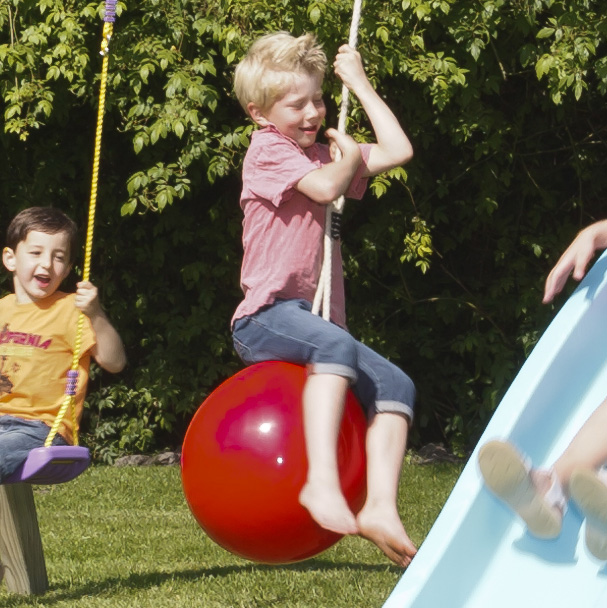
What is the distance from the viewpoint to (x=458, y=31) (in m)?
6.59

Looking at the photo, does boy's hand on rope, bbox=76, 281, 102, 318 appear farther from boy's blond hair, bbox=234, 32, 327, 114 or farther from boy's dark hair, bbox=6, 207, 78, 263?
boy's blond hair, bbox=234, 32, 327, 114

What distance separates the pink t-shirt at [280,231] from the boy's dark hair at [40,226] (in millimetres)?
963

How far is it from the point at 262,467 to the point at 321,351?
0.37 metres

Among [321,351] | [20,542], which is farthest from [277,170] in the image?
[20,542]

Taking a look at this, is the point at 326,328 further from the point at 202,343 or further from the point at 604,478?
the point at 202,343

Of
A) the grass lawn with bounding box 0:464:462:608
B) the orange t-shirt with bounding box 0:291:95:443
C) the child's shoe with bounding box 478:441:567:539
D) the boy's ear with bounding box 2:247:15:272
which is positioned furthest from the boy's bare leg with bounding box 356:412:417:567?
the boy's ear with bounding box 2:247:15:272

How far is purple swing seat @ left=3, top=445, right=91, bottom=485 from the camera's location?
3.64 m

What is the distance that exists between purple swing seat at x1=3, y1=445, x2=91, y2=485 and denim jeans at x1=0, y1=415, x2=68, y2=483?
0.12ft

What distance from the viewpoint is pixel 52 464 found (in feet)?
12.1

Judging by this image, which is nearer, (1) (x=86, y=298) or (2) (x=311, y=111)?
(2) (x=311, y=111)

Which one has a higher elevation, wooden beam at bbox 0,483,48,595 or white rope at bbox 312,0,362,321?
white rope at bbox 312,0,362,321

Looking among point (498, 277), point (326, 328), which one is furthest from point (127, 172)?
point (326, 328)

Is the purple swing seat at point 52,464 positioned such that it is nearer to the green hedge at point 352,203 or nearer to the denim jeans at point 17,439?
the denim jeans at point 17,439

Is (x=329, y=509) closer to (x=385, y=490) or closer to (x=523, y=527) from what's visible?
(x=385, y=490)
